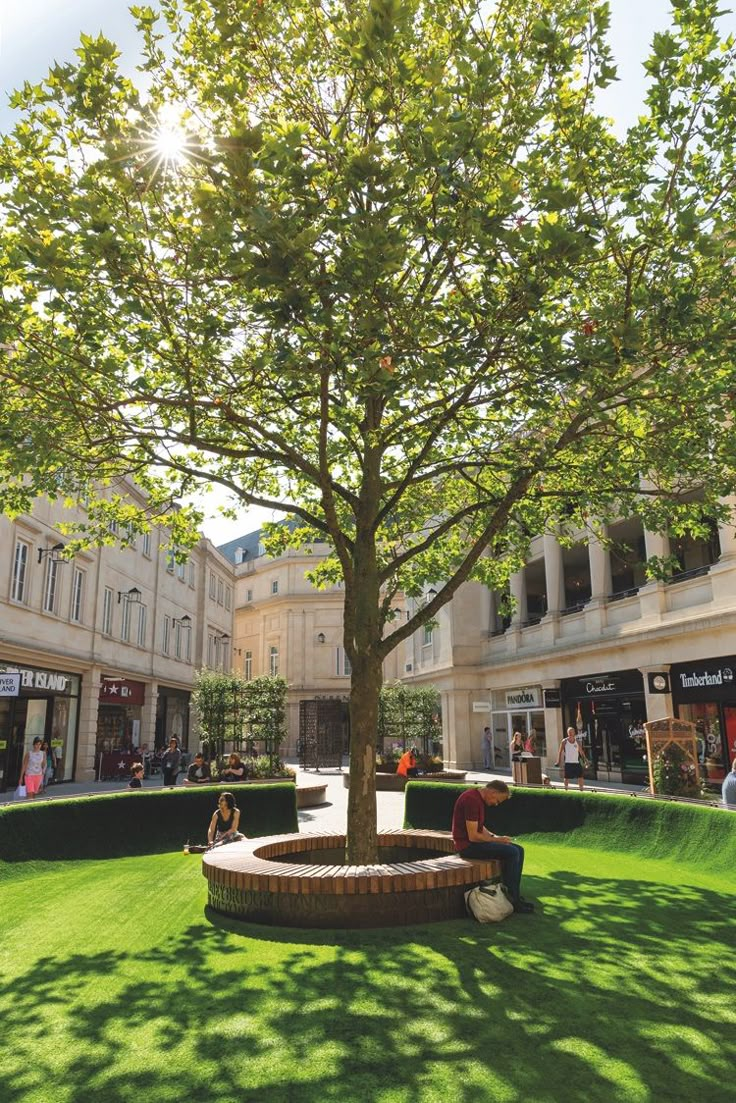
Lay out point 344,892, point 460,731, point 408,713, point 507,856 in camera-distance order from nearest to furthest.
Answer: point 344,892 < point 507,856 < point 408,713 < point 460,731

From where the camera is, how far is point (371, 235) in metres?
5.99

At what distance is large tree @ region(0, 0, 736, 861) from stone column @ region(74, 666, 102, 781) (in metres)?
20.2

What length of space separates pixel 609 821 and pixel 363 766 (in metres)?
5.63

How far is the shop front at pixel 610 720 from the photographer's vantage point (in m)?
24.4

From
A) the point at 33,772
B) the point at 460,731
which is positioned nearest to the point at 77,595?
the point at 33,772

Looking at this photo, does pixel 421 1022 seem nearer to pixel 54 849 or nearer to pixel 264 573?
pixel 54 849

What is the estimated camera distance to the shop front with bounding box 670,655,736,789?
1995 cm

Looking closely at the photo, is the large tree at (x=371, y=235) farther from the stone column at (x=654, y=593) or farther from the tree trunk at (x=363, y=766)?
the stone column at (x=654, y=593)

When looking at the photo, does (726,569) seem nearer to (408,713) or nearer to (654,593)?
(654,593)

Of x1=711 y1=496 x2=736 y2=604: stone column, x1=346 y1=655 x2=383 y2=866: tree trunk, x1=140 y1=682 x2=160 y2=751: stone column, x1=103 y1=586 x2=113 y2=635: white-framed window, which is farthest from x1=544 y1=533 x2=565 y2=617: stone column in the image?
x1=346 y1=655 x2=383 y2=866: tree trunk

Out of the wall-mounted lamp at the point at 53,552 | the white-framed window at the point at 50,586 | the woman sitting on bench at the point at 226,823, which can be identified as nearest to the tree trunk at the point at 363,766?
the woman sitting on bench at the point at 226,823

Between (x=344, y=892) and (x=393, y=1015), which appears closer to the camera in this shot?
(x=393, y=1015)

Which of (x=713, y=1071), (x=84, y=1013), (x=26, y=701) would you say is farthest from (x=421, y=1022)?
(x=26, y=701)

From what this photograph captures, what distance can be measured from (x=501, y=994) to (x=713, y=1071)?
4.98 ft
